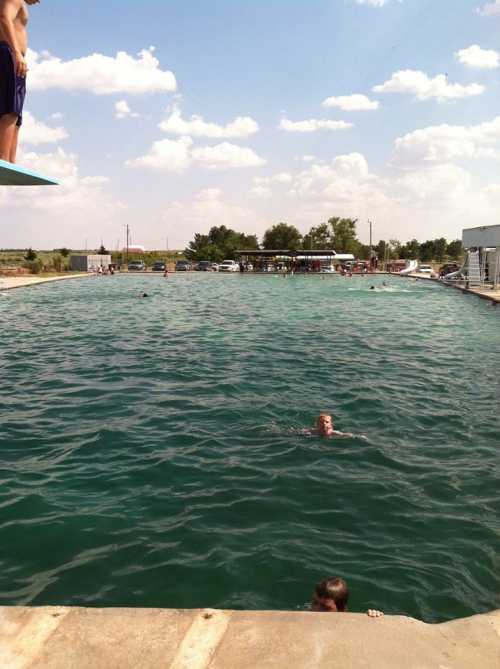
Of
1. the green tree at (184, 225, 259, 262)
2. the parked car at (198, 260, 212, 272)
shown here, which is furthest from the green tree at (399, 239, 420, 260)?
the parked car at (198, 260, 212, 272)

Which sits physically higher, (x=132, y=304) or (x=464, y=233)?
(x=464, y=233)

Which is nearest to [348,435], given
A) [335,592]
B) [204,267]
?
[335,592]

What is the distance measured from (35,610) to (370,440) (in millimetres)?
6617

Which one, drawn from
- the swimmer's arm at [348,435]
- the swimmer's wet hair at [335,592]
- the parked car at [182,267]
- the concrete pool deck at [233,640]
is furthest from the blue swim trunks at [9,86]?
the parked car at [182,267]

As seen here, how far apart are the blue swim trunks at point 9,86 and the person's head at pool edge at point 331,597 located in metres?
14.8

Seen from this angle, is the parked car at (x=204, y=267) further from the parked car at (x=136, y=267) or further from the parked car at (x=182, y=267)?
the parked car at (x=136, y=267)

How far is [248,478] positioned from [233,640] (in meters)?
4.41

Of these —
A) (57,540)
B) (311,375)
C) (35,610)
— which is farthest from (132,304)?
(35,610)

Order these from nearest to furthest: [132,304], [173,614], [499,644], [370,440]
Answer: [499,644] → [173,614] → [370,440] → [132,304]

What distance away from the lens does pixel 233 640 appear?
395 centimetres

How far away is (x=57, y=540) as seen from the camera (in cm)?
663

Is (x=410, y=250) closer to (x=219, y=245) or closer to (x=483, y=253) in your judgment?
(x=219, y=245)

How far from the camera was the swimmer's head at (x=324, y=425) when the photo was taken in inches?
393

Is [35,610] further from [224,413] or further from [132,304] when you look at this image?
[132,304]
